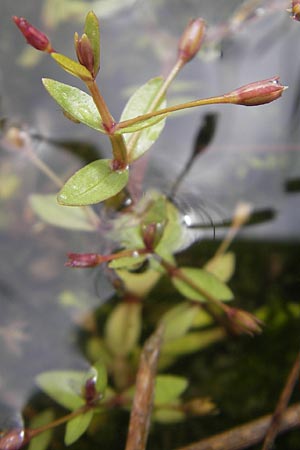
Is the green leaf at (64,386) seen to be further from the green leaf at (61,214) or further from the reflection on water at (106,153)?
the green leaf at (61,214)

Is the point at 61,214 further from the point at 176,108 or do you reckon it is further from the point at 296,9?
the point at 296,9

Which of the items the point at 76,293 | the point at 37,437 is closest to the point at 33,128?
the point at 76,293

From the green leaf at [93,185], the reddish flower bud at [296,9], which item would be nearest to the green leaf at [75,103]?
the green leaf at [93,185]

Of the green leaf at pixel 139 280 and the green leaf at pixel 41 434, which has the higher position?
the green leaf at pixel 139 280

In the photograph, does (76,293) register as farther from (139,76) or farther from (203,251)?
(139,76)

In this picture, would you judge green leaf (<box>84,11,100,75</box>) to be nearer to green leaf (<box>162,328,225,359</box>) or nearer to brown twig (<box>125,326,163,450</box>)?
brown twig (<box>125,326,163,450</box>)

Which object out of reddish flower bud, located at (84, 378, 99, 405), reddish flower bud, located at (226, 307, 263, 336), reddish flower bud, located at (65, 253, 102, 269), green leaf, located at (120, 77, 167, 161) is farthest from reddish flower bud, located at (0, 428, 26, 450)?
green leaf, located at (120, 77, 167, 161)
